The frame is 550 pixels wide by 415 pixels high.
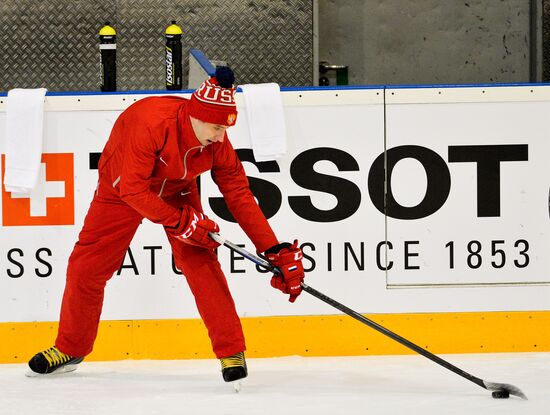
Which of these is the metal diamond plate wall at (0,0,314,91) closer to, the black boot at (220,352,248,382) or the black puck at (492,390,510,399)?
the black boot at (220,352,248,382)

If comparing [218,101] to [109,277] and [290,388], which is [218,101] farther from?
[290,388]

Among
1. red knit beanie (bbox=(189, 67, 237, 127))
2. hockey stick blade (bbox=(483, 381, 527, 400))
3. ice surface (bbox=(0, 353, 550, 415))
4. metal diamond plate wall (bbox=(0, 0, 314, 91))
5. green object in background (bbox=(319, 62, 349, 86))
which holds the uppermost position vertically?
metal diamond plate wall (bbox=(0, 0, 314, 91))

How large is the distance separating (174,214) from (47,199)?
3.16 ft

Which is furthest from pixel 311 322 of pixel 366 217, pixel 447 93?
pixel 447 93

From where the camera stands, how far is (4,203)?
16.2ft

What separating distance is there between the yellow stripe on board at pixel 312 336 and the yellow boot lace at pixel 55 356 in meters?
0.30

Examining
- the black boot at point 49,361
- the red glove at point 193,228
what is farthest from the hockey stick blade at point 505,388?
the black boot at point 49,361

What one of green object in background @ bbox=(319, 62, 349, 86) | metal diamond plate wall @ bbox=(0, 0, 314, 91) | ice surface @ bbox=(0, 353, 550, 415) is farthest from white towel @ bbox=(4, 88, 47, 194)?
green object in background @ bbox=(319, 62, 349, 86)

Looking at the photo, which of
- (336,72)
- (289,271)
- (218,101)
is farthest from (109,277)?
(336,72)

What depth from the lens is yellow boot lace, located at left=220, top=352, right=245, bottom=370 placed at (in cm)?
445

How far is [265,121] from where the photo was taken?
197 inches

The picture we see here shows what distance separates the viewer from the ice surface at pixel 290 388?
4.18 m

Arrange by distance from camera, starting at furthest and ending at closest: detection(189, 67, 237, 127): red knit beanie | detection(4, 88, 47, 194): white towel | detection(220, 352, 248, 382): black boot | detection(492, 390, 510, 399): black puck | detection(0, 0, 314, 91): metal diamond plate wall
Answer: detection(0, 0, 314, 91): metal diamond plate wall, detection(4, 88, 47, 194): white towel, detection(220, 352, 248, 382): black boot, detection(492, 390, 510, 399): black puck, detection(189, 67, 237, 127): red knit beanie

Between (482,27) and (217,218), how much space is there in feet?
12.6
